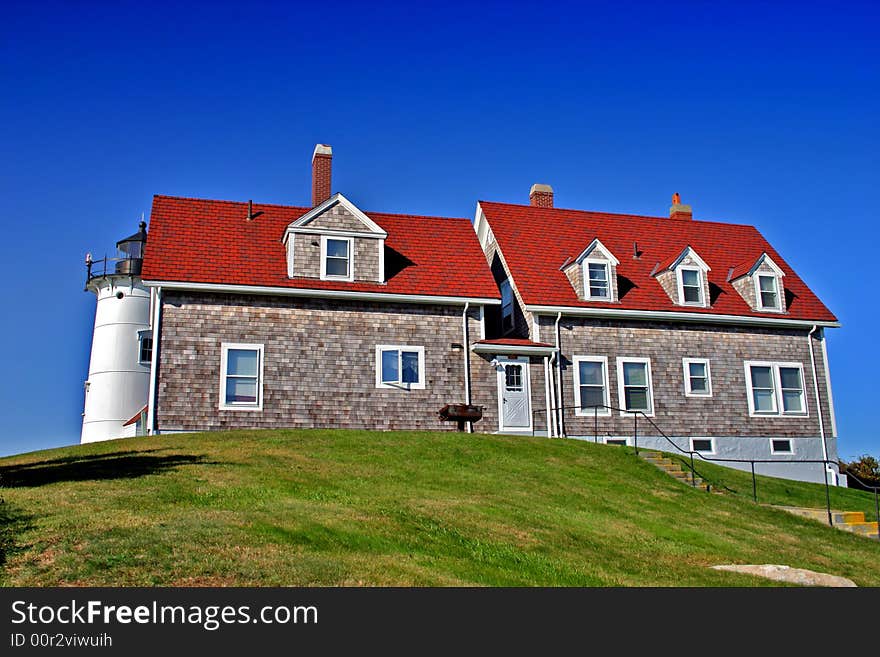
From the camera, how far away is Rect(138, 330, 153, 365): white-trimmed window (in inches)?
1233

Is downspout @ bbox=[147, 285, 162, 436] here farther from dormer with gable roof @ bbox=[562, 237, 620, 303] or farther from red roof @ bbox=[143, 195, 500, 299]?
dormer with gable roof @ bbox=[562, 237, 620, 303]

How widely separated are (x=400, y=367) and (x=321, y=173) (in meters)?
7.40

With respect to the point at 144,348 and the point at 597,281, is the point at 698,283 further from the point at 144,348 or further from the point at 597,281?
the point at 144,348

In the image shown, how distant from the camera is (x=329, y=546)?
11914 millimetres

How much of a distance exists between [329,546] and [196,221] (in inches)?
711

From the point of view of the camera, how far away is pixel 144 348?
31.6 meters

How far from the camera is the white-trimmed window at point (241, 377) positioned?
24750mm

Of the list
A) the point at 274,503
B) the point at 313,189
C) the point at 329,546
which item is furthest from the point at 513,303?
the point at 329,546

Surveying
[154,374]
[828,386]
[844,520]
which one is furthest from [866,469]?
[154,374]

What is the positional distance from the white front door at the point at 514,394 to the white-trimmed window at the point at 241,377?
23.6ft

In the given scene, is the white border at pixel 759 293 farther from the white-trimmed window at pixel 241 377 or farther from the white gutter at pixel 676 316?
the white-trimmed window at pixel 241 377

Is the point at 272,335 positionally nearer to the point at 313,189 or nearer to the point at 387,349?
the point at 387,349

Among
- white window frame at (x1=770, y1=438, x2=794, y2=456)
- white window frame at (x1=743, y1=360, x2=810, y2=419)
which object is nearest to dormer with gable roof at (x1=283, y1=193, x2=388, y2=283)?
white window frame at (x1=743, y1=360, x2=810, y2=419)

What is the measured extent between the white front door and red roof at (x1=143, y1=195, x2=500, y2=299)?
2.20 m
